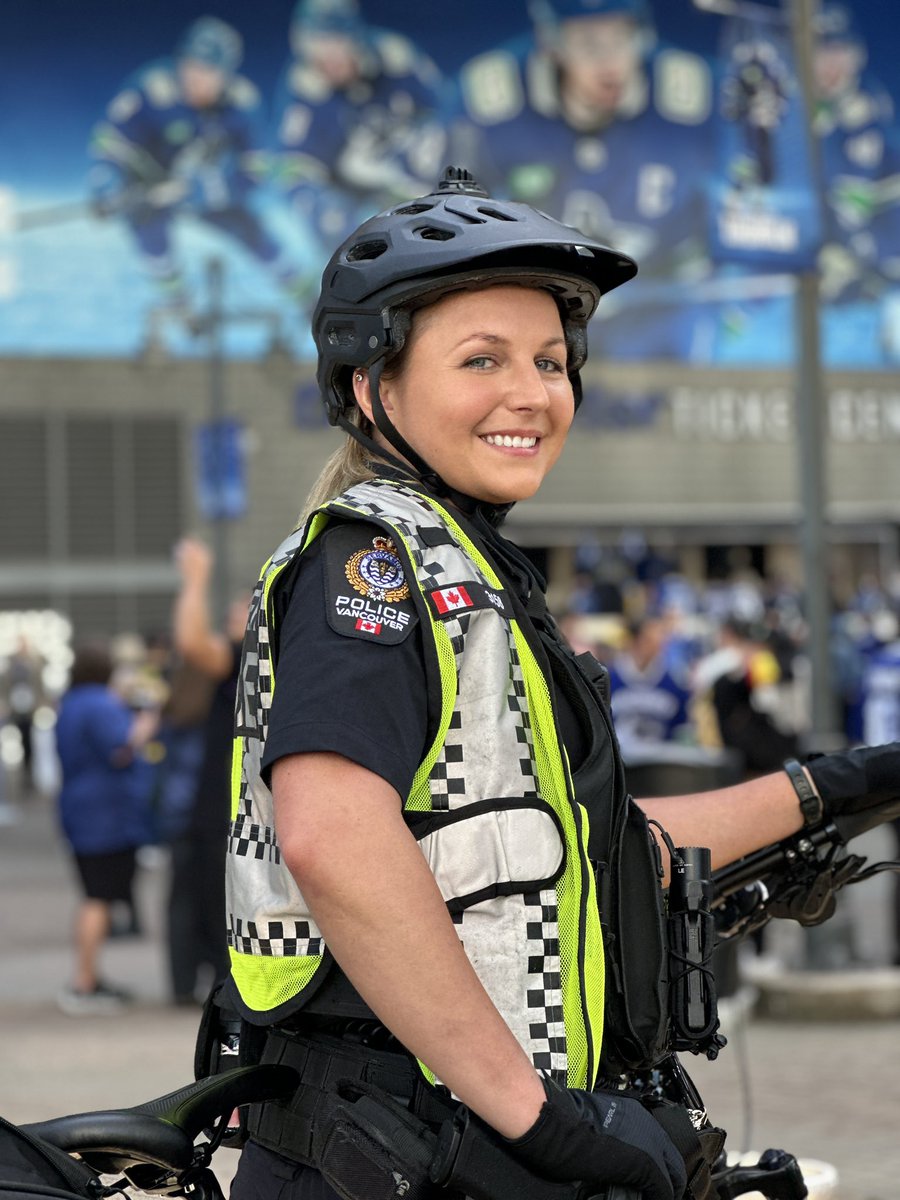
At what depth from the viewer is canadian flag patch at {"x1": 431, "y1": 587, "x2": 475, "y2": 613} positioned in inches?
87.0

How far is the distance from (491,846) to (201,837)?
7332mm

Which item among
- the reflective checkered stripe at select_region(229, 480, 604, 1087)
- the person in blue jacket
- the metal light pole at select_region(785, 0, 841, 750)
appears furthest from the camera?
the person in blue jacket

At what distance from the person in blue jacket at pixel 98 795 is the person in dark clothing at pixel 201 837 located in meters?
0.49

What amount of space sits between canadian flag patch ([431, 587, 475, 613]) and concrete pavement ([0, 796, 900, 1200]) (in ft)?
8.46

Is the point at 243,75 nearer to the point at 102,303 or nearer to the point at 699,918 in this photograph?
the point at 102,303

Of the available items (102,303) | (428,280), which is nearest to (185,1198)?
(428,280)

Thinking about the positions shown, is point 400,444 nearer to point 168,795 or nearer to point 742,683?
point 168,795

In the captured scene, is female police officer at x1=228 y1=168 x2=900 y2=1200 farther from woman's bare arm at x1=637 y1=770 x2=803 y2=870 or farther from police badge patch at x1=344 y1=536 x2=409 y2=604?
woman's bare arm at x1=637 y1=770 x2=803 y2=870

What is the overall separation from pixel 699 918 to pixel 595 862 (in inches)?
7.3

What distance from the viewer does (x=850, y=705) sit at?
15.4 meters

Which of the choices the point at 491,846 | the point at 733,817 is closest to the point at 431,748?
the point at 491,846

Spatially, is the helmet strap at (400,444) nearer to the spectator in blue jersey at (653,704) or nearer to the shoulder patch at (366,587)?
the shoulder patch at (366,587)

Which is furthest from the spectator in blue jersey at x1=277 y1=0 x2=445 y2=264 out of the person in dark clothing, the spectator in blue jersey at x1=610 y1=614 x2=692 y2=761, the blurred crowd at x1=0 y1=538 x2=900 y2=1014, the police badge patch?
the police badge patch

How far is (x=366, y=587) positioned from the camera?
7.21 feet
